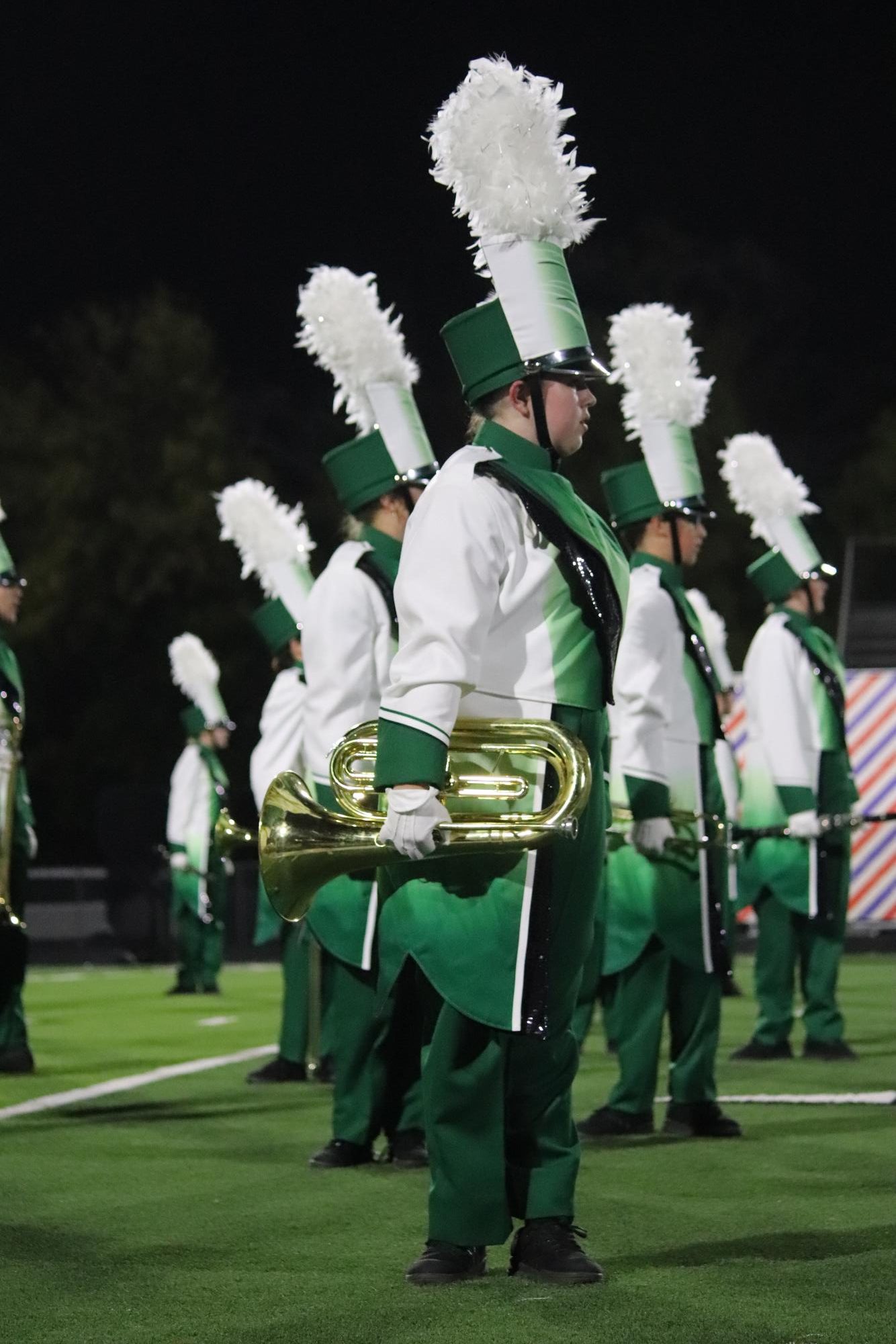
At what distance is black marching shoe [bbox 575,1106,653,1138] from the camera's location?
7340mm

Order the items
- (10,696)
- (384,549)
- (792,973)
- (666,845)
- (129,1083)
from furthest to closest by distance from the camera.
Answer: (792,973)
(129,1083)
(10,696)
(666,845)
(384,549)

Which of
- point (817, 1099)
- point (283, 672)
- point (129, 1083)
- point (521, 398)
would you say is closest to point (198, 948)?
point (283, 672)

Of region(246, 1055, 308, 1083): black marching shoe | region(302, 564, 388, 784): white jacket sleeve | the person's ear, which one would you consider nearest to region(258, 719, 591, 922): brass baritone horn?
the person's ear

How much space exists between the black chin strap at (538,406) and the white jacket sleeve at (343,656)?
1912 millimetres

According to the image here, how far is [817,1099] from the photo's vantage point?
833 cm

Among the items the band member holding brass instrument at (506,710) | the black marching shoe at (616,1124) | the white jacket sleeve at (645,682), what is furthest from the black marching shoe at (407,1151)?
the band member holding brass instrument at (506,710)

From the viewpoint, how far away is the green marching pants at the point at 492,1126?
183 inches

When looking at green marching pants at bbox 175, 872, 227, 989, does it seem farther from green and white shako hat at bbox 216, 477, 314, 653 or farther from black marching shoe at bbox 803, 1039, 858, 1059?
black marching shoe at bbox 803, 1039, 858, 1059

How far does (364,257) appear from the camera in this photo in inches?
1346

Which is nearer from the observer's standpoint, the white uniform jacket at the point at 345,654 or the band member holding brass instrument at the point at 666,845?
the white uniform jacket at the point at 345,654

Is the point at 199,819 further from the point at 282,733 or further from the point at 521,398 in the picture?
the point at 521,398

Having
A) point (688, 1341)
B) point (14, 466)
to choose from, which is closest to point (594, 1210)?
point (688, 1341)

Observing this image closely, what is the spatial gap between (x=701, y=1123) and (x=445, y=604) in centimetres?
335

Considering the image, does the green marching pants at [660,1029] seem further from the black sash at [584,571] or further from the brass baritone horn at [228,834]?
the black sash at [584,571]
